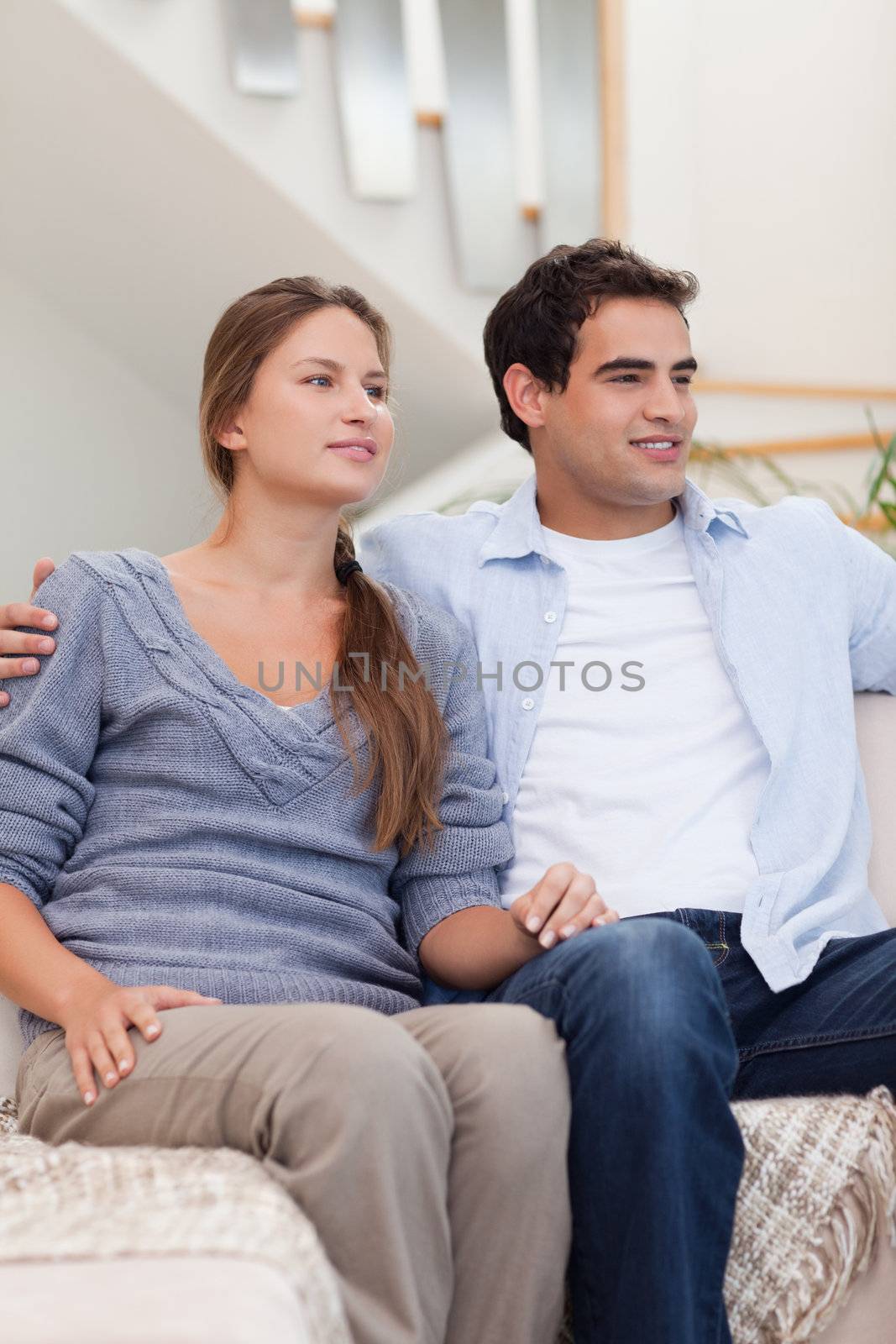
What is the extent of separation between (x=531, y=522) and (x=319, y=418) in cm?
34

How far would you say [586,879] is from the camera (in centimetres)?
125

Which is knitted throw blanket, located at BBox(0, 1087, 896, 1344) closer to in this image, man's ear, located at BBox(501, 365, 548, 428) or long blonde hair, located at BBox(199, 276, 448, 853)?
long blonde hair, located at BBox(199, 276, 448, 853)

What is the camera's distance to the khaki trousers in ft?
3.11

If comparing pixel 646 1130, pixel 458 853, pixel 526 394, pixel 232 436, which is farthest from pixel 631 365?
pixel 646 1130

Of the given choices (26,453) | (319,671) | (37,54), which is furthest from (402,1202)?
(26,453)

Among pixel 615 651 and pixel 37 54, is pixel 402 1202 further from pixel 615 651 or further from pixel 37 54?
pixel 37 54

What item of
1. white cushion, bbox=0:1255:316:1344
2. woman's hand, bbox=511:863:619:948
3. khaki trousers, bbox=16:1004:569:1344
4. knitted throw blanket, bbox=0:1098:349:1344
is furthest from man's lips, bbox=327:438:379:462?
white cushion, bbox=0:1255:316:1344

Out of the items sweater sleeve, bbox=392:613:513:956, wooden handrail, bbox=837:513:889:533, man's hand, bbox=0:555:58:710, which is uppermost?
man's hand, bbox=0:555:58:710

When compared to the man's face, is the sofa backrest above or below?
below

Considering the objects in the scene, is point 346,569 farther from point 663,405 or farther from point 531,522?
point 663,405

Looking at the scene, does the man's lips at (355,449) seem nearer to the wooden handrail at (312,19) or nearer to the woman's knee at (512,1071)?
the woman's knee at (512,1071)

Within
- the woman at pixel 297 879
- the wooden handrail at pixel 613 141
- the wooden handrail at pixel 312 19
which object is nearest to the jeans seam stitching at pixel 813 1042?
the woman at pixel 297 879

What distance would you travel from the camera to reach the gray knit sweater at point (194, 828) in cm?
129

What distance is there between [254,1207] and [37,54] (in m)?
2.66
